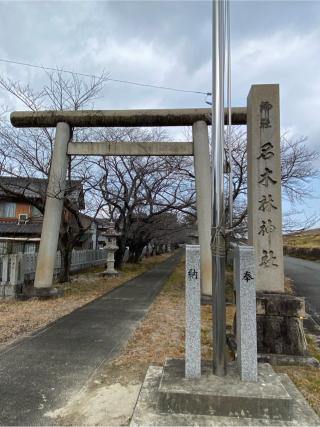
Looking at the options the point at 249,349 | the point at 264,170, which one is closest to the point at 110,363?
the point at 249,349

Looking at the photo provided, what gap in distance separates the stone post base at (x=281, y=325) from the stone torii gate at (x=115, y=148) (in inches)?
202

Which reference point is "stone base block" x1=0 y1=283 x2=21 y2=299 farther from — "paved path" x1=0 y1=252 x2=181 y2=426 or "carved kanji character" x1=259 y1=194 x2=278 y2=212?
"carved kanji character" x1=259 y1=194 x2=278 y2=212

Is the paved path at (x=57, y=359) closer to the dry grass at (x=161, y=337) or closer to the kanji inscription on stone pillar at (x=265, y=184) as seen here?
the dry grass at (x=161, y=337)

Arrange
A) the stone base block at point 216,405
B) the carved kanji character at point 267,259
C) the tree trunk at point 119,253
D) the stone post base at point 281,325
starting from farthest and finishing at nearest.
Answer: the tree trunk at point 119,253
the carved kanji character at point 267,259
the stone post base at point 281,325
the stone base block at point 216,405

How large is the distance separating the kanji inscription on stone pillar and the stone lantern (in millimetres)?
13382

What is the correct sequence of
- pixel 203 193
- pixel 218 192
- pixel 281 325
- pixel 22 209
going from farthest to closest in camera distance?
pixel 22 209, pixel 203 193, pixel 281 325, pixel 218 192

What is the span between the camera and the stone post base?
555 centimetres

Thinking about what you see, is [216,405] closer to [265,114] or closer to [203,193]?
[265,114]

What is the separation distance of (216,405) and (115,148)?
8840 mm

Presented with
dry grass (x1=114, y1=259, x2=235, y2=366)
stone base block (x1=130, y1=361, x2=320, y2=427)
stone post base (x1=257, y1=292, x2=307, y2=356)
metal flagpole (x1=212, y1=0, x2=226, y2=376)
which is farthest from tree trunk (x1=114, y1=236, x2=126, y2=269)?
stone base block (x1=130, y1=361, x2=320, y2=427)

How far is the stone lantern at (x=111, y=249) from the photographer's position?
738 inches

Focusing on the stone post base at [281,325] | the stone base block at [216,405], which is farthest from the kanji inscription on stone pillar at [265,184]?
the stone base block at [216,405]

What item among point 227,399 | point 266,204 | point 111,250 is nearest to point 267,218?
point 266,204

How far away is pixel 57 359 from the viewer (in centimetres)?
550
